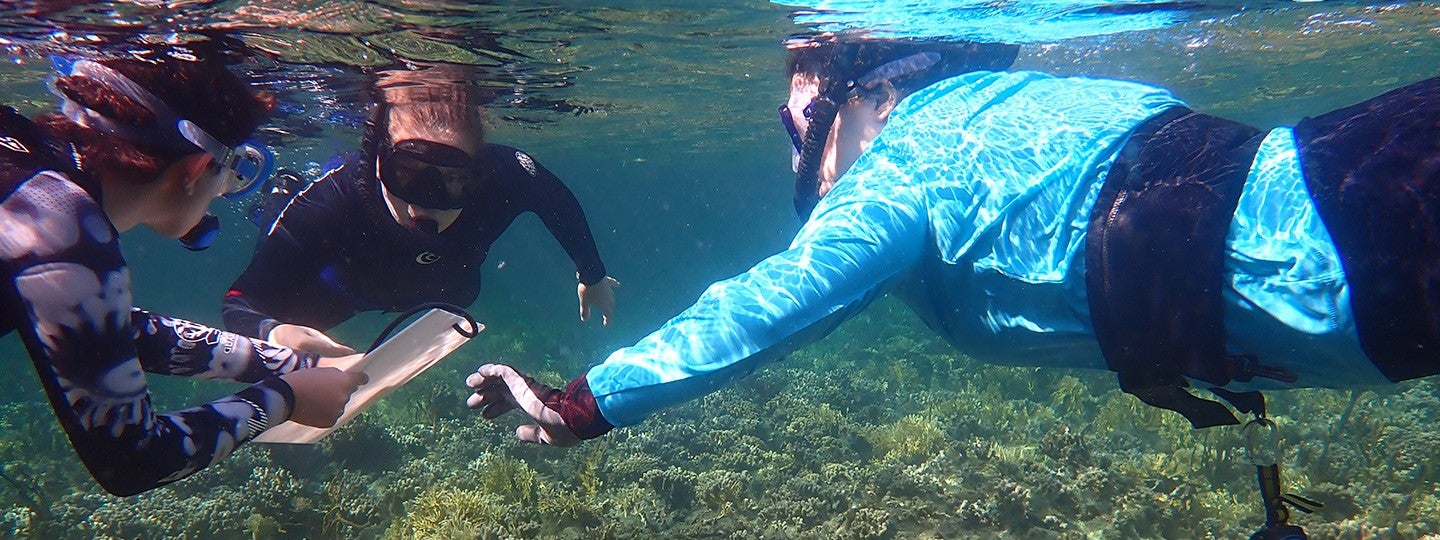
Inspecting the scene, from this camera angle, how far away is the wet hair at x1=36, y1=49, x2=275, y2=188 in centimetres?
221

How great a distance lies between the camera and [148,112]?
7.58 feet

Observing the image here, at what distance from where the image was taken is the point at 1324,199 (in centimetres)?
180

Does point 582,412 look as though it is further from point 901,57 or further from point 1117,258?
point 901,57

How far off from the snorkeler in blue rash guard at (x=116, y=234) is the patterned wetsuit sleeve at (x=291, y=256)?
1.99 metres

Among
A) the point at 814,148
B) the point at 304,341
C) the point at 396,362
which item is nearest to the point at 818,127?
the point at 814,148

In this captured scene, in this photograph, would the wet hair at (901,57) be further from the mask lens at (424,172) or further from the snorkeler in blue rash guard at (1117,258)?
the mask lens at (424,172)

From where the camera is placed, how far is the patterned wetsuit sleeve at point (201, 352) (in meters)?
3.73

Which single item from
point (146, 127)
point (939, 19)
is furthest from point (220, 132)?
point (939, 19)

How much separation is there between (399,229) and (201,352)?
1705 millimetres

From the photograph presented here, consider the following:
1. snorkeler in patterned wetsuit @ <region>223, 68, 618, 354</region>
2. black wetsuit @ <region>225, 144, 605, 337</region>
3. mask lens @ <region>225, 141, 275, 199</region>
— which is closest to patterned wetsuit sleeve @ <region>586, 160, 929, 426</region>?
mask lens @ <region>225, 141, 275, 199</region>

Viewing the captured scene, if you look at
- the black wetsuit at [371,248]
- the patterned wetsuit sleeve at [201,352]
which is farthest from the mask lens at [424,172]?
the patterned wetsuit sleeve at [201,352]

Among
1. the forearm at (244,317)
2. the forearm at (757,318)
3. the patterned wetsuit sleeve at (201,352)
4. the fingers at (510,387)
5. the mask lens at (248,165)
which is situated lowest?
the forearm at (244,317)

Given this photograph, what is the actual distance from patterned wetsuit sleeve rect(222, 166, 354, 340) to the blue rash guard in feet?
12.9

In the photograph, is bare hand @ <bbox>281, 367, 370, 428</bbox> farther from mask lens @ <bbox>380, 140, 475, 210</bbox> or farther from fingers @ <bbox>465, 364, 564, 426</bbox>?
mask lens @ <bbox>380, 140, 475, 210</bbox>
